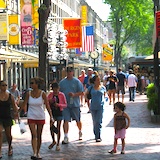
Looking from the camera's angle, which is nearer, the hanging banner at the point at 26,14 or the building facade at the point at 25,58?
the building facade at the point at 25,58

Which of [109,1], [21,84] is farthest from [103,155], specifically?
[109,1]

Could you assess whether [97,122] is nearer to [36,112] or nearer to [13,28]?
[36,112]

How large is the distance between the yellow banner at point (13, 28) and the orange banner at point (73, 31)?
3.91 metres

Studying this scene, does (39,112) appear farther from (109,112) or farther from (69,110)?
(109,112)

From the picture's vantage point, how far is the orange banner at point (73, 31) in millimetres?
38250

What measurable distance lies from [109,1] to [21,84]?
17671 mm

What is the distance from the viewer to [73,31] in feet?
→ 127

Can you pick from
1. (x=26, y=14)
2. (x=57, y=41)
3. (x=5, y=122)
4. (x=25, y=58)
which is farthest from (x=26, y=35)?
(x=5, y=122)

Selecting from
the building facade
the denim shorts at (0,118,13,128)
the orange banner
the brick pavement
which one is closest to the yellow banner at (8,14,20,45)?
the building facade

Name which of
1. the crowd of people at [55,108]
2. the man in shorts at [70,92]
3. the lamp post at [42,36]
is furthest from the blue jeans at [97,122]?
the lamp post at [42,36]

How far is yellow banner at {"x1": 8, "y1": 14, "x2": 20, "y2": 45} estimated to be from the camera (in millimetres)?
34469

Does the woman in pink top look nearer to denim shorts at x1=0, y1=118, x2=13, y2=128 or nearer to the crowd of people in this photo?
the crowd of people

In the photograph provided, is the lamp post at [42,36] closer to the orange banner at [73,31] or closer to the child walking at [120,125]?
the child walking at [120,125]

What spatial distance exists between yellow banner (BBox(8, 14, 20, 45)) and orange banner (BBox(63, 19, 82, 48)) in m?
3.91
